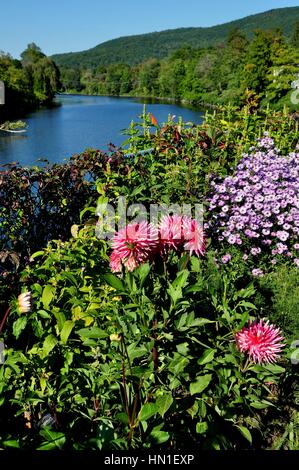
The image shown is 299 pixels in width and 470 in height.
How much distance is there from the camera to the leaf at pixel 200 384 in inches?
61.5

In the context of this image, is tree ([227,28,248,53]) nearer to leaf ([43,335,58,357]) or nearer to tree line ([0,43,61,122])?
tree line ([0,43,61,122])

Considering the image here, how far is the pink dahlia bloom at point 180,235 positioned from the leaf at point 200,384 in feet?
1.50

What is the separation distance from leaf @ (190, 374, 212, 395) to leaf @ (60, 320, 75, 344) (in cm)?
50

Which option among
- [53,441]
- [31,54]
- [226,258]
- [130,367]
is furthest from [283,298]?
[31,54]

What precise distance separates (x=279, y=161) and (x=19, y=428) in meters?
2.77

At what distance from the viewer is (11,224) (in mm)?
3086

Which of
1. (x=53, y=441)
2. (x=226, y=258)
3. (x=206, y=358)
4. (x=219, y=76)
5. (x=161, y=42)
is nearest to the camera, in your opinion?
(x=53, y=441)

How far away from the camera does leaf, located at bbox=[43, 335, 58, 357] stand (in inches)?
70.1

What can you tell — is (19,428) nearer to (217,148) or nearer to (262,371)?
(262,371)

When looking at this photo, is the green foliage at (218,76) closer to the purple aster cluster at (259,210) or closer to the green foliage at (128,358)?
the purple aster cluster at (259,210)

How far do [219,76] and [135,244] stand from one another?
205ft

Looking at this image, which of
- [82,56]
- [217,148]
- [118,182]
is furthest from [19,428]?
[82,56]

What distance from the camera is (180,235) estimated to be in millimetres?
1410

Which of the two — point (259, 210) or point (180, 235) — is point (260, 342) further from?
point (259, 210)
